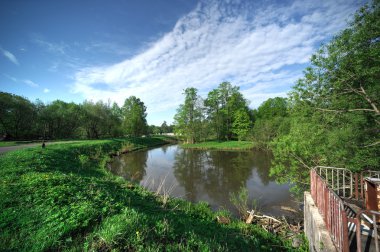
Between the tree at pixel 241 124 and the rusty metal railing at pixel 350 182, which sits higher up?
the tree at pixel 241 124

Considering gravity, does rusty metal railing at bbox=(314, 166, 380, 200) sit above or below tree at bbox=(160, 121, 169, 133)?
below

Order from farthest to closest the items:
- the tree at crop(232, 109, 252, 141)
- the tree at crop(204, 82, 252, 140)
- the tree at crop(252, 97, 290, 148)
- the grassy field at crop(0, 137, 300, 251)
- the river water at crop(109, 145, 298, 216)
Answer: the tree at crop(204, 82, 252, 140)
the tree at crop(232, 109, 252, 141)
the tree at crop(252, 97, 290, 148)
the river water at crop(109, 145, 298, 216)
the grassy field at crop(0, 137, 300, 251)

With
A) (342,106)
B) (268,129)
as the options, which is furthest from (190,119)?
(342,106)

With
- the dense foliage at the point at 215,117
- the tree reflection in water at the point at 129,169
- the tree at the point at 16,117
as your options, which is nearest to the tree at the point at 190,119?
the dense foliage at the point at 215,117

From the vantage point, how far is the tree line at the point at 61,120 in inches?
995

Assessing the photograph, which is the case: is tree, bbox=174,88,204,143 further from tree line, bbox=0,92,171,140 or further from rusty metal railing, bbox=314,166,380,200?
rusty metal railing, bbox=314,166,380,200

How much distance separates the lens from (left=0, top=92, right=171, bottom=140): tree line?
2528 cm

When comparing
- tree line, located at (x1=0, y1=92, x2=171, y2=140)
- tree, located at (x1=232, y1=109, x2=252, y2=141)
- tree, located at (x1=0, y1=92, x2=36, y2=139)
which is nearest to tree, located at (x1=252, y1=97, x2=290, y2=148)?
tree, located at (x1=232, y1=109, x2=252, y2=141)

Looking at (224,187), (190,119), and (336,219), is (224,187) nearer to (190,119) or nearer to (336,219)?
(336,219)

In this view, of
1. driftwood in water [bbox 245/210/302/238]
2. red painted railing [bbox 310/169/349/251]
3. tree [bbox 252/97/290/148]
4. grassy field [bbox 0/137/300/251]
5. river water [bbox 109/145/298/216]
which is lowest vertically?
river water [bbox 109/145/298/216]

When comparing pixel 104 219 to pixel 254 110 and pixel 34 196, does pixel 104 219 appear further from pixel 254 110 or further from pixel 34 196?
pixel 254 110

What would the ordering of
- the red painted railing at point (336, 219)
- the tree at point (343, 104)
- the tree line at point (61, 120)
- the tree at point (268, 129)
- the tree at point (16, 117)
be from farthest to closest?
1. the tree line at point (61, 120)
2. the tree at point (268, 129)
3. the tree at point (16, 117)
4. the tree at point (343, 104)
5. the red painted railing at point (336, 219)

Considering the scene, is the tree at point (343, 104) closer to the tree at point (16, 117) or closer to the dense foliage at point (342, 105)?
the dense foliage at point (342, 105)

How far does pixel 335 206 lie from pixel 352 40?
6875 mm
